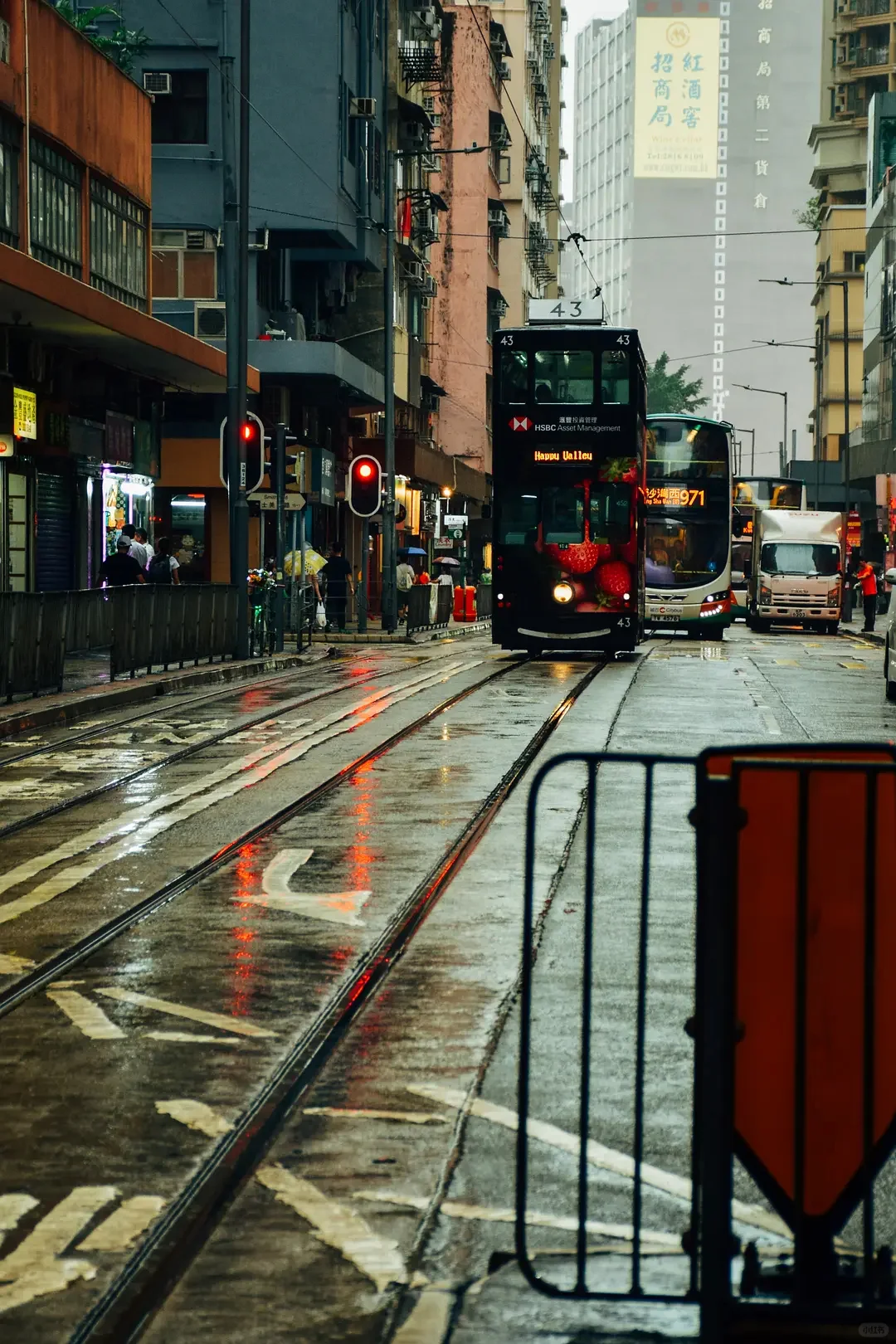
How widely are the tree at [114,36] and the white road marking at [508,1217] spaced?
3963 cm

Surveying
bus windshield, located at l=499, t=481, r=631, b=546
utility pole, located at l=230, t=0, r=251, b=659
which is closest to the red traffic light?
bus windshield, located at l=499, t=481, r=631, b=546

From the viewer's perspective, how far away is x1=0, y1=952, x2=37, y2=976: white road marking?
7936mm

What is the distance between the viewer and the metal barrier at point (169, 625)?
23.8 metres

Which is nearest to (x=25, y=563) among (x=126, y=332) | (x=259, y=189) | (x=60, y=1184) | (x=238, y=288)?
(x=126, y=332)

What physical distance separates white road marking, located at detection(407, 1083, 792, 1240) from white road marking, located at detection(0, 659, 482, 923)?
137 inches

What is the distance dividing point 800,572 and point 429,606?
11405mm

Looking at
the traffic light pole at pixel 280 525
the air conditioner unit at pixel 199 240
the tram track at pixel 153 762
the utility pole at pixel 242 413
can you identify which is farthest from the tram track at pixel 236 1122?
the air conditioner unit at pixel 199 240

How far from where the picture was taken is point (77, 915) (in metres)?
9.23

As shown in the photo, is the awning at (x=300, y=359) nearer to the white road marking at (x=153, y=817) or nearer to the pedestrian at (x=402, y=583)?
the pedestrian at (x=402, y=583)

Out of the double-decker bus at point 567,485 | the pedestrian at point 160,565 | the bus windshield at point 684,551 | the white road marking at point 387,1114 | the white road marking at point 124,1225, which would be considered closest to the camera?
the white road marking at point 124,1225

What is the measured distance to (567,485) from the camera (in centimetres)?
3097

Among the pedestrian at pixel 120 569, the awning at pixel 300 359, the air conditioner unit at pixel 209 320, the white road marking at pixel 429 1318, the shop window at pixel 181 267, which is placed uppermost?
the shop window at pixel 181 267

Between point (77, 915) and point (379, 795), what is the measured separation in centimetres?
476

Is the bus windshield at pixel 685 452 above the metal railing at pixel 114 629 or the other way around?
above
